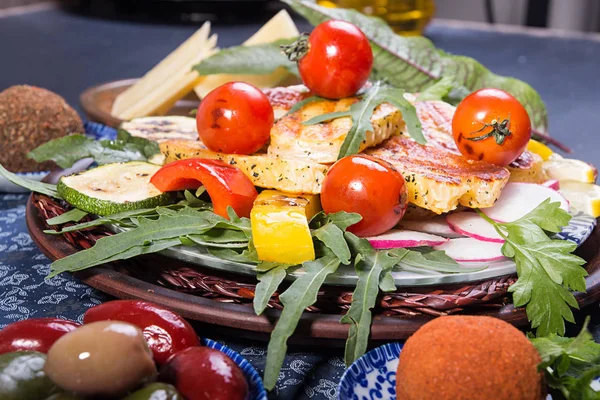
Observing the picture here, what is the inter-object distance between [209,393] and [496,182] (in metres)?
0.89

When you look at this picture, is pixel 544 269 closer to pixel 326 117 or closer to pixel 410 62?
pixel 326 117

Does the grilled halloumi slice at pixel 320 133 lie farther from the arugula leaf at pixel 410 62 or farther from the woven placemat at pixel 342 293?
the arugula leaf at pixel 410 62

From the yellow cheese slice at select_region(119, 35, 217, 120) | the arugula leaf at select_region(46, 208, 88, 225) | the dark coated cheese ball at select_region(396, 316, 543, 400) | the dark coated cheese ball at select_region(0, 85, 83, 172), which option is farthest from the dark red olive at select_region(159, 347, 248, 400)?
the yellow cheese slice at select_region(119, 35, 217, 120)

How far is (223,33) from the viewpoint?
4.83 metres

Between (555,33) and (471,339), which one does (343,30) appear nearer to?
(471,339)

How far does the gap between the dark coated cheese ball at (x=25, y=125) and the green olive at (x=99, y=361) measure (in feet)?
4.51

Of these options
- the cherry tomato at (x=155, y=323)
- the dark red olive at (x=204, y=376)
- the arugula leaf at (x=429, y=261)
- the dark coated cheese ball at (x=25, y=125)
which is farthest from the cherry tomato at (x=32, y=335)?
the dark coated cheese ball at (x=25, y=125)

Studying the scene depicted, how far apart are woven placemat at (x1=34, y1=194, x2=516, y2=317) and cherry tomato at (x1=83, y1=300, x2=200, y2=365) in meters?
0.17

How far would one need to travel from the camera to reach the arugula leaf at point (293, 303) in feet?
3.98

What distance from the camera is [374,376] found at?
4.04ft

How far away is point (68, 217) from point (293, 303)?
67 centimetres

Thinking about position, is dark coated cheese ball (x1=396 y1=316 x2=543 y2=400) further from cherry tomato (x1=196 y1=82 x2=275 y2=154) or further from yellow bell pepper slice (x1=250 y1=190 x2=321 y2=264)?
cherry tomato (x1=196 y1=82 x2=275 y2=154)

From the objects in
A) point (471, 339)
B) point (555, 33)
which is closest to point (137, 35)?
point (555, 33)

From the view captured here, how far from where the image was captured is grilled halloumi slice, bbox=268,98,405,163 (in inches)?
70.5
